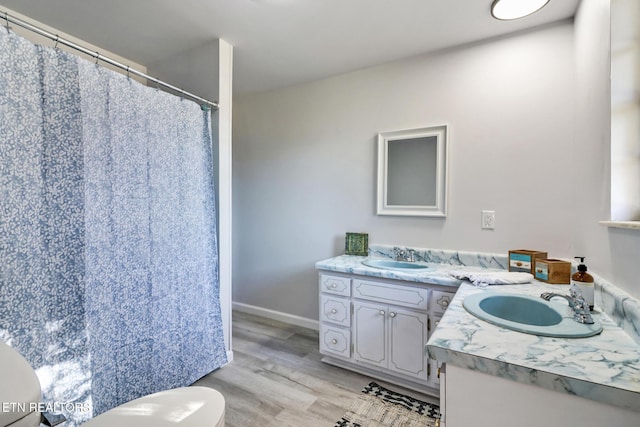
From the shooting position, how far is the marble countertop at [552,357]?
2.23 ft

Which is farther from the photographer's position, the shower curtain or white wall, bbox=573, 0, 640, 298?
the shower curtain

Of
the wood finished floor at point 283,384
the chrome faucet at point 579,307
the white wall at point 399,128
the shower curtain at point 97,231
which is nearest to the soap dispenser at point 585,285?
the chrome faucet at point 579,307

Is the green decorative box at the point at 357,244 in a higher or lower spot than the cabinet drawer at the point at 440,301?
higher

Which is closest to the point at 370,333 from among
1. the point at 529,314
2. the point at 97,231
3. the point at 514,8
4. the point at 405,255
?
the point at 405,255

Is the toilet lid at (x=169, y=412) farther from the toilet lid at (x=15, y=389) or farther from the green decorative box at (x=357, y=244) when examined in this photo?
the green decorative box at (x=357, y=244)

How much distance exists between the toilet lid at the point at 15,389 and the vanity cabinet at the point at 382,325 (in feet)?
5.30

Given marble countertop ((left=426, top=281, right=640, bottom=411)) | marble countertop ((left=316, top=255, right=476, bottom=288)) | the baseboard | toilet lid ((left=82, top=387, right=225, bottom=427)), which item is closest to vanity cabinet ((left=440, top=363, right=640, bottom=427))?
marble countertop ((left=426, top=281, right=640, bottom=411))

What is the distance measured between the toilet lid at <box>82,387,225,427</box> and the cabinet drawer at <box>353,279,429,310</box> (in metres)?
1.15

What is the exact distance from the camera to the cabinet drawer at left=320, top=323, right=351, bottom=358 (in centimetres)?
206

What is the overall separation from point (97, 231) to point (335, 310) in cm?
150

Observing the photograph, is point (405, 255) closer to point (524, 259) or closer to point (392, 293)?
point (392, 293)

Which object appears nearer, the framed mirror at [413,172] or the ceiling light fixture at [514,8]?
the ceiling light fixture at [514,8]

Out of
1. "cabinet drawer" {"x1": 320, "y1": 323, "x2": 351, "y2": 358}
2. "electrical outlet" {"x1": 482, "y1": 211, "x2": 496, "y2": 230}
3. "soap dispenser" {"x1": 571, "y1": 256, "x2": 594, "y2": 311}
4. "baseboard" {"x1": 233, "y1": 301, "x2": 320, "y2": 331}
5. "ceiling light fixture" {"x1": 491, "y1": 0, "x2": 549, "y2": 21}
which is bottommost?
"baseboard" {"x1": 233, "y1": 301, "x2": 320, "y2": 331}

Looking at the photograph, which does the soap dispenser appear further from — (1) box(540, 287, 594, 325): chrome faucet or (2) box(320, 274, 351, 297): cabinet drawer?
(2) box(320, 274, 351, 297): cabinet drawer
